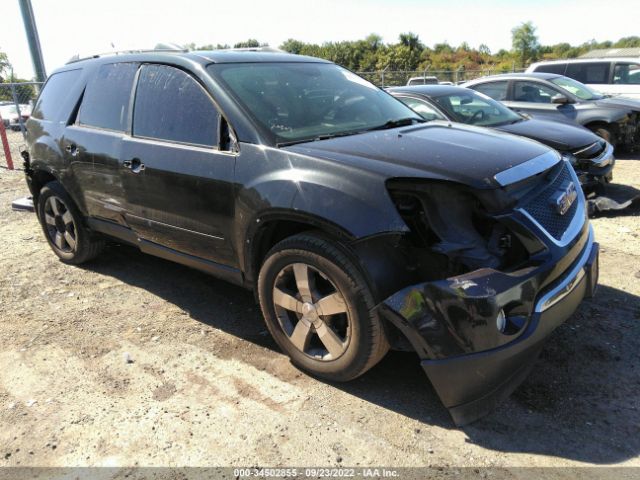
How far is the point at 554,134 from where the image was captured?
20.6 feet

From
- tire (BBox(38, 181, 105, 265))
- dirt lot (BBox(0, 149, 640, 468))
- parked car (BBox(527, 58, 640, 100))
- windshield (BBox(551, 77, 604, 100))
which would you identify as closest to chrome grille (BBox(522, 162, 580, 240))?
dirt lot (BBox(0, 149, 640, 468))

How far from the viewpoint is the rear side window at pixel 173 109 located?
3.38m

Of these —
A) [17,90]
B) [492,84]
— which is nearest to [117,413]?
[492,84]

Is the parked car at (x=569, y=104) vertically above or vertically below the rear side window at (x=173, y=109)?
below

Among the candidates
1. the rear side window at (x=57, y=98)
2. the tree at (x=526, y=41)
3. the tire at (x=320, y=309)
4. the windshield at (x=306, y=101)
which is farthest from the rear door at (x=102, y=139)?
the tree at (x=526, y=41)

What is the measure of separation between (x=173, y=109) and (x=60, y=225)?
2.22m

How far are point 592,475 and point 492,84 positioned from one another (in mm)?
8636

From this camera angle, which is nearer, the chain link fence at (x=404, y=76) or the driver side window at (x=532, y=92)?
the driver side window at (x=532, y=92)

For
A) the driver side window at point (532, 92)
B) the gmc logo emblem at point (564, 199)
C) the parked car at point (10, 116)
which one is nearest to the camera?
the gmc logo emblem at point (564, 199)

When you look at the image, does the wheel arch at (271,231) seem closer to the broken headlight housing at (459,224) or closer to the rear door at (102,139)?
the broken headlight housing at (459,224)

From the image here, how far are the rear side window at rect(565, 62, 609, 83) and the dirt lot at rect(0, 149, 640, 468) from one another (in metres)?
9.94

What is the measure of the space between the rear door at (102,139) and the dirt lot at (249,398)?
89 centimetres

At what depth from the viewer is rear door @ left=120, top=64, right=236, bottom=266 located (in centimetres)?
329

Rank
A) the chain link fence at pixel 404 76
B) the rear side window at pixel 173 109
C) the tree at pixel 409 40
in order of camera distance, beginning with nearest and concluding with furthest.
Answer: the rear side window at pixel 173 109 < the chain link fence at pixel 404 76 < the tree at pixel 409 40
